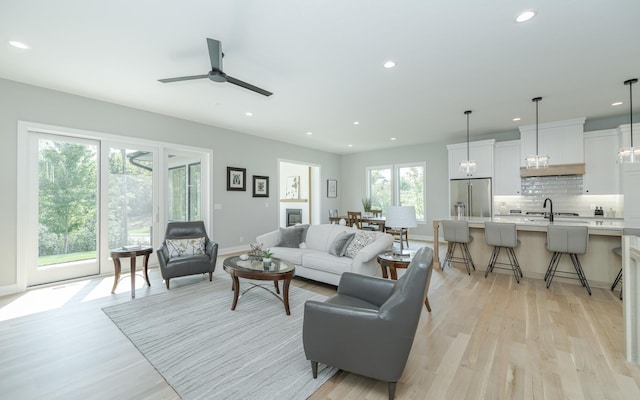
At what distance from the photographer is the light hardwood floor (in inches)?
72.6

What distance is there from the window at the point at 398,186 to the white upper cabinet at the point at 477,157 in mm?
1219

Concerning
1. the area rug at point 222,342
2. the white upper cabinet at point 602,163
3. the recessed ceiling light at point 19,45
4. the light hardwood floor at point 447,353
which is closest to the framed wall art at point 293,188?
the area rug at point 222,342

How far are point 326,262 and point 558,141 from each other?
5460 millimetres

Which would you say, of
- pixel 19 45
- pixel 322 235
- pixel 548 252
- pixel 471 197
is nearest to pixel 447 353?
pixel 322 235

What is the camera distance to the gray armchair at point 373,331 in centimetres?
167

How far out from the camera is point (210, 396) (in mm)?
1780

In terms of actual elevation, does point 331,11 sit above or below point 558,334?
above

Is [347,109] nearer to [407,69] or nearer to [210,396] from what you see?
[407,69]

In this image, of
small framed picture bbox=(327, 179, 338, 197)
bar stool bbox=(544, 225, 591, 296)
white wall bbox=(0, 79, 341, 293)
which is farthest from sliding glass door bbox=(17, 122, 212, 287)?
bar stool bbox=(544, 225, 591, 296)

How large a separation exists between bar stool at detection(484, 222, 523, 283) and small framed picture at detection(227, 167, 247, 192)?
16.6 ft

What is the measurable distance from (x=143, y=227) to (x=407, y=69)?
16.4 feet

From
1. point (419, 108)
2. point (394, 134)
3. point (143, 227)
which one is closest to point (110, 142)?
A: point (143, 227)

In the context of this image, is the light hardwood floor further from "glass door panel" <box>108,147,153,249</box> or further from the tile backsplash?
the tile backsplash

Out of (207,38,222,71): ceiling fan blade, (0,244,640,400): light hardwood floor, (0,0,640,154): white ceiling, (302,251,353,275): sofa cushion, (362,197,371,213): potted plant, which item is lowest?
(0,244,640,400): light hardwood floor
